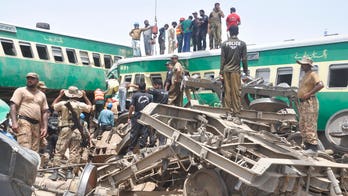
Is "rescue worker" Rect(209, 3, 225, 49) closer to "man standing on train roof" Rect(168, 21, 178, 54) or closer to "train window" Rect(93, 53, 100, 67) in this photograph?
"man standing on train roof" Rect(168, 21, 178, 54)

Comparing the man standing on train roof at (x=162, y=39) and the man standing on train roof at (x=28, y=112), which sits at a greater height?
the man standing on train roof at (x=162, y=39)

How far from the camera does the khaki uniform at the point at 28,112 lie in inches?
275

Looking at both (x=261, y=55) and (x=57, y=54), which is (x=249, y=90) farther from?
(x=57, y=54)

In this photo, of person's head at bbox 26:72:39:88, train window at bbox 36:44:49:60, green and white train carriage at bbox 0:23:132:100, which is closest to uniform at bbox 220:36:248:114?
person's head at bbox 26:72:39:88

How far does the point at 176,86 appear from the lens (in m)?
9.60

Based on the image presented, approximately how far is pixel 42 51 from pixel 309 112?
41.3 ft

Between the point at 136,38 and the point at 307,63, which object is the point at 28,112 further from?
the point at 136,38

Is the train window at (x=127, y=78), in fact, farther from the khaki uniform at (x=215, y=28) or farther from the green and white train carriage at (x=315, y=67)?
the khaki uniform at (x=215, y=28)

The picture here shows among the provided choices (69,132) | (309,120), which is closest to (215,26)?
(69,132)

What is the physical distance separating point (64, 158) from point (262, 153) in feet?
15.7

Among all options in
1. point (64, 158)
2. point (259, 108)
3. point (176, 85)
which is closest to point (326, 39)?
point (259, 108)

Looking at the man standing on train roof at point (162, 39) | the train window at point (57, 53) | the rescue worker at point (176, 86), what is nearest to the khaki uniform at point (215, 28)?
the man standing on train roof at point (162, 39)

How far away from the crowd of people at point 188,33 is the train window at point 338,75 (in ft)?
12.6

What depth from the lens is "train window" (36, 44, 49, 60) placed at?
16781mm
